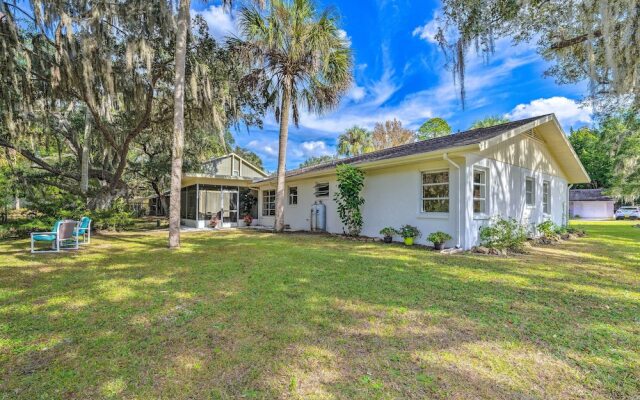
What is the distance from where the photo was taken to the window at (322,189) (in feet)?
42.5

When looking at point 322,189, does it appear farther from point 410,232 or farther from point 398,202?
point 410,232

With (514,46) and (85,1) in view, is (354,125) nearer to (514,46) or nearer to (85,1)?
(514,46)

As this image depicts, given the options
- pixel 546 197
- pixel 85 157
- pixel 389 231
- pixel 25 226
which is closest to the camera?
pixel 389 231

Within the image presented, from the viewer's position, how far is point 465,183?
814 centimetres

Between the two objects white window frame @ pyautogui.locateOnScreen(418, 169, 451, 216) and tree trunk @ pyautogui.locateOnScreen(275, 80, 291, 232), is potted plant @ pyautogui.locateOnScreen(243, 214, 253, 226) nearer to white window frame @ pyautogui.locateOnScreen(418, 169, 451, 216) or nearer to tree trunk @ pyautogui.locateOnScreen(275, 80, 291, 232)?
tree trunk @ pyautogui.locateOnScreen(275, 80, 291, 232)

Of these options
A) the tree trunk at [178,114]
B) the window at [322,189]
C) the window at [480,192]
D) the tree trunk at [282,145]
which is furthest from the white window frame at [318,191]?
the tree trunk at [178,114]

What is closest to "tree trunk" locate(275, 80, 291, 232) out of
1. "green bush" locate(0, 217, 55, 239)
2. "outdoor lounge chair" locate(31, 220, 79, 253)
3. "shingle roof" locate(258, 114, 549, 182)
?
"shingle roof" locate(258, 114, 549, 182)

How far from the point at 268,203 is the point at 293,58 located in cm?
796

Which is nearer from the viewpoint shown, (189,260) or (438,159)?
(189,260)

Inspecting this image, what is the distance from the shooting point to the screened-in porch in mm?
16250

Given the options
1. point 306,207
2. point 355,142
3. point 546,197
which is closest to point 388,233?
point 306,207

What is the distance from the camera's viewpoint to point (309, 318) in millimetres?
3465

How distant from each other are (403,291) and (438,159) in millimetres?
5224

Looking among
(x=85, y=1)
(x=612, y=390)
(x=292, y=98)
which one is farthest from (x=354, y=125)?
(x=612, y=390)
